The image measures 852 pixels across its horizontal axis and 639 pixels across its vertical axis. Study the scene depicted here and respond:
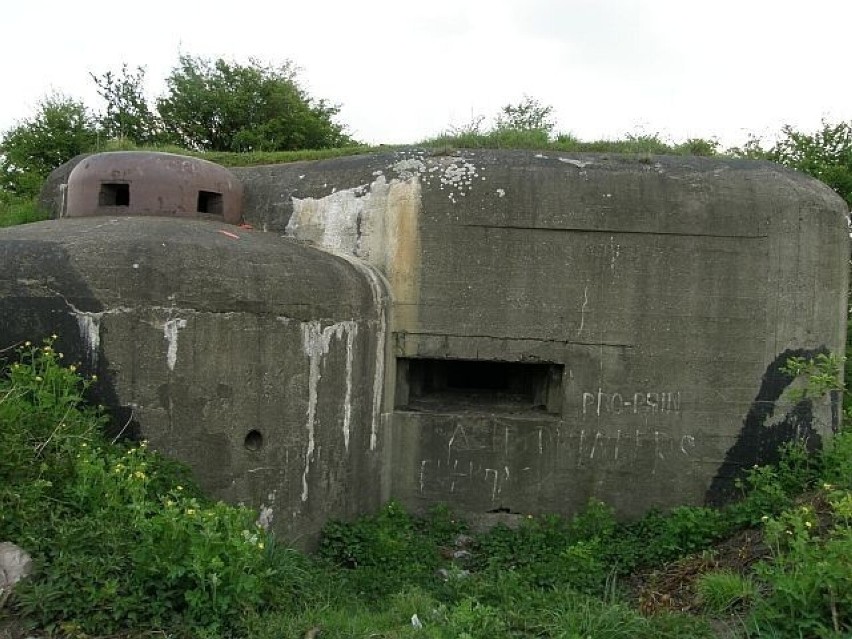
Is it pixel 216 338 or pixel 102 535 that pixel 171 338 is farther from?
pixel 102 535

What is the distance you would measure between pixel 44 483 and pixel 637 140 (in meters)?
4.85

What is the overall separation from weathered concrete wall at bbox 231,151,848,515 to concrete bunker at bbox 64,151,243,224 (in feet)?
4.76

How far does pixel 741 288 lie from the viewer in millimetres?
4719

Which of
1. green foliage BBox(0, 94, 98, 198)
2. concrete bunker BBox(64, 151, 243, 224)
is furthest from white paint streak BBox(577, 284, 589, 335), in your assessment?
green foliage BBox(0, 94, 98, 198)

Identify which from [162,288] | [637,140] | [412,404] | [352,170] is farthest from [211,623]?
[637,140]

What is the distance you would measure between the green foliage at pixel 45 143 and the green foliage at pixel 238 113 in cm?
164

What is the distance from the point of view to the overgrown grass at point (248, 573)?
2609 millimetres

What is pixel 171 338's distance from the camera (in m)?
3.51

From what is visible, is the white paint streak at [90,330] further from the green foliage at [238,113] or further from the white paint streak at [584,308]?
the green foliage at [238,113]

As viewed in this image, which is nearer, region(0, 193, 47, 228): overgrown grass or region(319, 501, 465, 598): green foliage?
region(319, 501, 465, 598): green foliage

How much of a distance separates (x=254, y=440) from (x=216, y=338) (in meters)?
0.64

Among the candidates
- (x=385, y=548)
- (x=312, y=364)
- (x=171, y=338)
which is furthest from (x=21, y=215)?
(x=385, y=548)

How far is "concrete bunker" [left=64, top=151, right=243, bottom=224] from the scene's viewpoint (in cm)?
448

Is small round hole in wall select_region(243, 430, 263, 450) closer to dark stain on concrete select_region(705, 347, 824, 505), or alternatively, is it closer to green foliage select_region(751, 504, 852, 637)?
green foliage select_region(751, 504, 852, 637)
